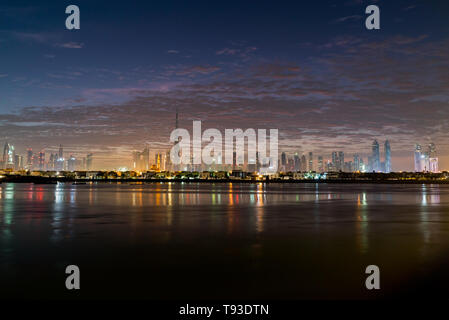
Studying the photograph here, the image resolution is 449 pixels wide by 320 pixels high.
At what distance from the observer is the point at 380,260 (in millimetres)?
15086

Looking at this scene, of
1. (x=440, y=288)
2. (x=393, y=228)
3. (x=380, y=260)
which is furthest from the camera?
(x=393, y=228)

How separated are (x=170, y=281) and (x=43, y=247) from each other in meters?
9.20

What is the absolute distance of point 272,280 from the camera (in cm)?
1200

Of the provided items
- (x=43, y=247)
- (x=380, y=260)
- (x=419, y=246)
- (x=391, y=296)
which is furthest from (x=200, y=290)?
(x=419, y=246)

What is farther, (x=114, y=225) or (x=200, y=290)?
(x=114, y=225)

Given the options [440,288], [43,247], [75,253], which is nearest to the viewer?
[440,288]

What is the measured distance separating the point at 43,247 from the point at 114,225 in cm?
830
